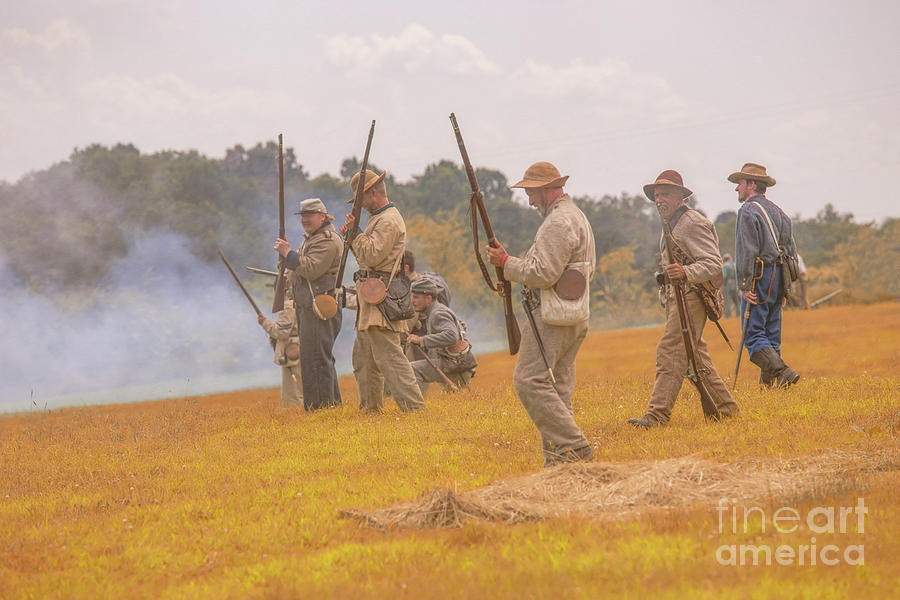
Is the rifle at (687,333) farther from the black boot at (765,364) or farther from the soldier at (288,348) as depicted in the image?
the soldier at (288,348)

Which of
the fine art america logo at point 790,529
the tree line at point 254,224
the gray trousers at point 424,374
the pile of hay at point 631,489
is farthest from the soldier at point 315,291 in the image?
the tree line at point 254,224

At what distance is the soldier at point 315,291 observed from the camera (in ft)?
39.3

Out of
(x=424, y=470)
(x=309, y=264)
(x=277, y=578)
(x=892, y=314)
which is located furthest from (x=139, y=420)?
(x=892, y=314)

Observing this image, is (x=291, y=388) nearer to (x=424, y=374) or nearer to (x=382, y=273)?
(x=424, y=374)

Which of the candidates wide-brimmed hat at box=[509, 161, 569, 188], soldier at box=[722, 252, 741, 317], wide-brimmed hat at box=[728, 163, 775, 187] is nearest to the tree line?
soldier at box=[722, 252, 741, 317]

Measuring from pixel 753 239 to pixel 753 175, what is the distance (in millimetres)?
827

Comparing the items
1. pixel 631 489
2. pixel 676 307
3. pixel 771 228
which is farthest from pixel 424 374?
pixel 631 489

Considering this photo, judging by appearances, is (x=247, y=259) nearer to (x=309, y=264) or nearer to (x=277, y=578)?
(x=309, y=264)

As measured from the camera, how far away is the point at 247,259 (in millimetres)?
37594

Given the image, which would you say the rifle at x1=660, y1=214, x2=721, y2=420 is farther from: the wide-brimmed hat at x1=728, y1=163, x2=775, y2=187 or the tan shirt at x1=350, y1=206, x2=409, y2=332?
the tan shirt at x1=350, y1=206, x2=409, y2=332

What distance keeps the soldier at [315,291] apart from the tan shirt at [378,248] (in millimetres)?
1075

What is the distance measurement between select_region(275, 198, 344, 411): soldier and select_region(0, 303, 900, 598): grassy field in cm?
51

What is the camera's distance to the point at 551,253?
7285 millimetres

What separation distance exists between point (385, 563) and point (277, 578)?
58 cm
